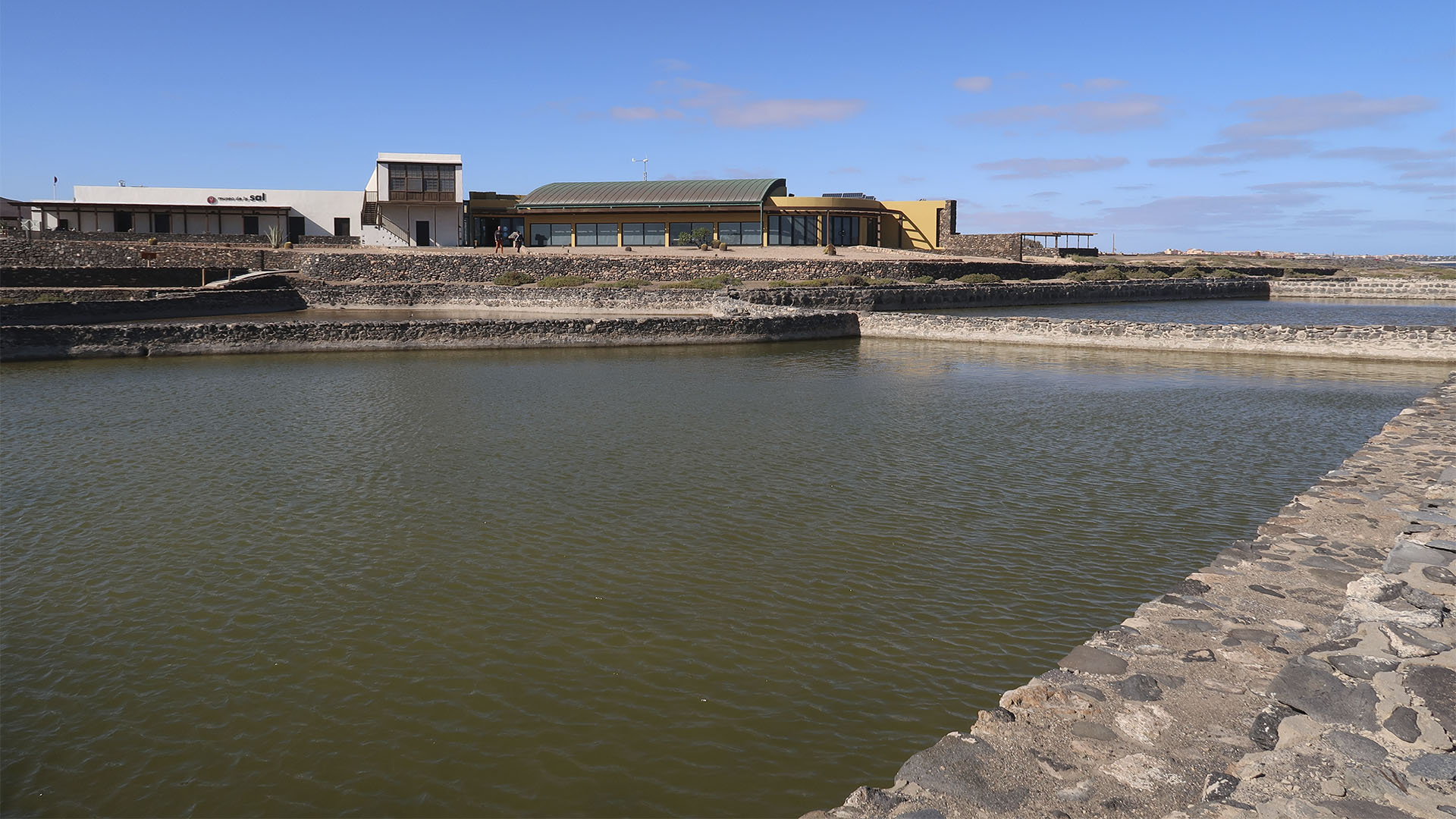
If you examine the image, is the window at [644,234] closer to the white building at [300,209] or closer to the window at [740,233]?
the window at [740,233]

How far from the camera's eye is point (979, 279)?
179 ft

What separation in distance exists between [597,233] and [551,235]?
3.77 meters

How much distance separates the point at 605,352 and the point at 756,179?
4289 centimetres

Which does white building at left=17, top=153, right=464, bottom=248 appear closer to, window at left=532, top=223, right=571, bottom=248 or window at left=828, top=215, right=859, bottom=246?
window at left=532, top=223, right=571, bottom=248

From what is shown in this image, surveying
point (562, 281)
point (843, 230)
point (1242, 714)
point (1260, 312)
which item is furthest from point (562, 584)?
point (843, 230)

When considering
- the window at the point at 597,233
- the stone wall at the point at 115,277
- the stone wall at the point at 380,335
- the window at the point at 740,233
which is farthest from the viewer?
the window at the point at 597,233

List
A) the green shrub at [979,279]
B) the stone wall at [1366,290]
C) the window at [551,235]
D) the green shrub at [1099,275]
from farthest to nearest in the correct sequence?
the window at [551,235] → the green shrub at [1099,275] → the stone wall at [1366,290] → the green shrub at [979,279]

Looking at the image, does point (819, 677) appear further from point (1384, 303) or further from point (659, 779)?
point (1384, 303)

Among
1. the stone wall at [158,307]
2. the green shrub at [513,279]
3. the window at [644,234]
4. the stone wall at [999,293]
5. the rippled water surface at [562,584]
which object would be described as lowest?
the rippled water surface at [562,584]

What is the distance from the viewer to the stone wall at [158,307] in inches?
1272

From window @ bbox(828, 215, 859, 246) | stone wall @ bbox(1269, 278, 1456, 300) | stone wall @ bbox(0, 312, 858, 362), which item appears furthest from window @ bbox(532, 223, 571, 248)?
stone wall @ bbox(1269, 278, 1456, 300)

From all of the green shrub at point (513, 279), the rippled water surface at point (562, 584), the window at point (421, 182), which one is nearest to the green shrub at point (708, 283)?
the green shrub at point (513, 279)

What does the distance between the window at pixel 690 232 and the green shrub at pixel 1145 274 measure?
29.6 meters

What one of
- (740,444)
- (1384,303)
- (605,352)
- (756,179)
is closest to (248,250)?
(756,179)
